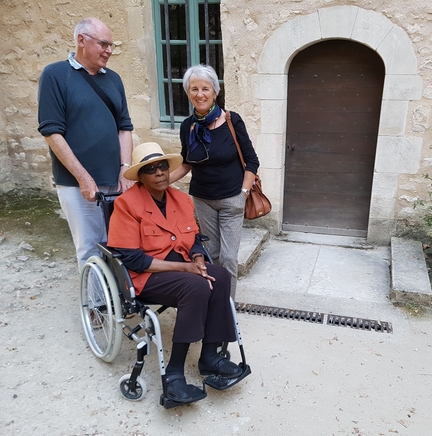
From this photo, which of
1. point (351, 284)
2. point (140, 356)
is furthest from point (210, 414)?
point (351, 284)

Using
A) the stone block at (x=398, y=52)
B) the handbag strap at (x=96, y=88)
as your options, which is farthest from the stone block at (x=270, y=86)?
the handbag strap at (x=96, y=88)

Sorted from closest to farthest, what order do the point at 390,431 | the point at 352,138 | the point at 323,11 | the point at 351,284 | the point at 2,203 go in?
the point at 390,431 < the point at 351,284 < the point at 323,11 < the point at 352,138 < the point at 2,203

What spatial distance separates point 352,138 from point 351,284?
4.89 ft

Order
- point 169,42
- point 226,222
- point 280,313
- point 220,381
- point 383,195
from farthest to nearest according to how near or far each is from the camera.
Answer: point 169,42 → point 383,195 → point 280,313 → point 226,222 → point 220,381

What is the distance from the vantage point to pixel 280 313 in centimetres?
317

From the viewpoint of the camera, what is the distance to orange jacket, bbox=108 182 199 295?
2.33m

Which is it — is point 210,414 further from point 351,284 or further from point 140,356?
point 351,284

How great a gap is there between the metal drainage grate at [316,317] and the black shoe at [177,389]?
1083mm

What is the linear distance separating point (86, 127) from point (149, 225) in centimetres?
78

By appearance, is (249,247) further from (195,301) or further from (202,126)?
(195,301)

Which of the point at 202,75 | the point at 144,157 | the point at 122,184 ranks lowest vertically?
the point at 122,184

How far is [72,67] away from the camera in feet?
8.75

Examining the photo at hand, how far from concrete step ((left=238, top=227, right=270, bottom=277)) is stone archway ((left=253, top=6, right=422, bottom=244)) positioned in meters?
0.37

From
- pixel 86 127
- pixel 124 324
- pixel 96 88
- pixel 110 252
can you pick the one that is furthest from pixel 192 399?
pixel 96 88
